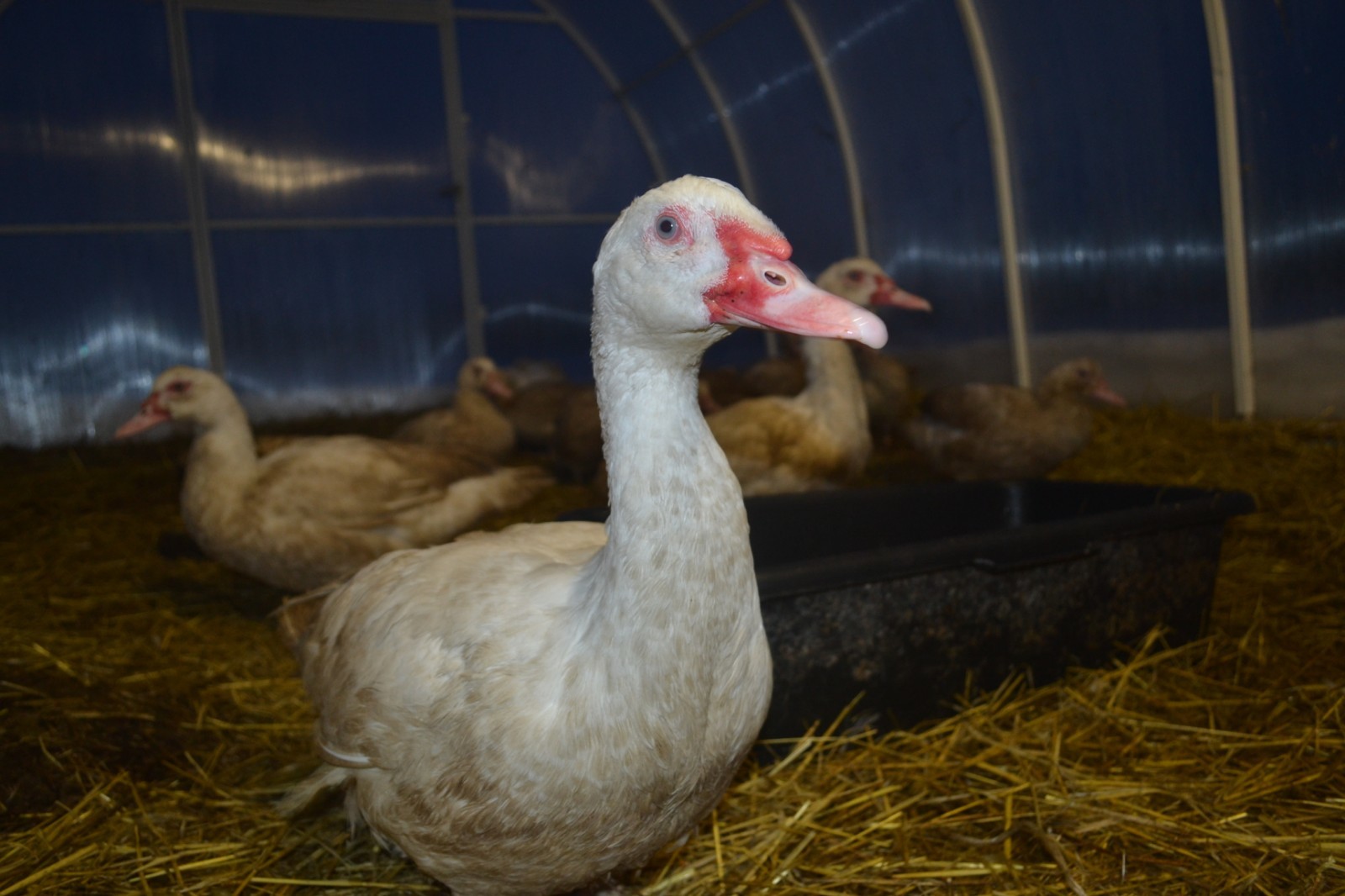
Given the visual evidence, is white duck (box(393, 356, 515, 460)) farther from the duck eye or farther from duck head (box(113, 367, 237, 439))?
the duck eye

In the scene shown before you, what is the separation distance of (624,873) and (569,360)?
8.19 m

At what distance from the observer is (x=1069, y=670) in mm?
3082

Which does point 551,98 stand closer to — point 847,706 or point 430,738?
point 847,706

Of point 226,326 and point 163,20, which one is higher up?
point 163,20

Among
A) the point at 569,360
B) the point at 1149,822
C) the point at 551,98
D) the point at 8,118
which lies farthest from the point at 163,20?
the point at 1149,822

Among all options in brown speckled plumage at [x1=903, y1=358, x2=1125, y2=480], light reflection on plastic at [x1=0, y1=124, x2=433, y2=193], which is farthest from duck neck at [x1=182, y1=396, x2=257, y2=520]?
light reflection on plastic at [x1=0, y1=124, x2=433, y2=193]

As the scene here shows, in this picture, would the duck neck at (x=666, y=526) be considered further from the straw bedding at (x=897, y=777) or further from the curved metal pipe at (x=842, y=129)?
the curved metal pipe at (x=842, y=129)

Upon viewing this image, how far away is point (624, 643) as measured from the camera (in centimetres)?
161

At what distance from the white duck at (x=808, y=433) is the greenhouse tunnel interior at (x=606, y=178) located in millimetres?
1917

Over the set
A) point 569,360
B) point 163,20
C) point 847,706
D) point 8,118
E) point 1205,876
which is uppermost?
point 163,20

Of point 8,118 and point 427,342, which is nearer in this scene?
point 8,118

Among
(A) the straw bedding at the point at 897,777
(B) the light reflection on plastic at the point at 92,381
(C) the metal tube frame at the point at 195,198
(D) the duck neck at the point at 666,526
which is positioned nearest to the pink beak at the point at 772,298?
(D) the duck neck at the point at 666,526

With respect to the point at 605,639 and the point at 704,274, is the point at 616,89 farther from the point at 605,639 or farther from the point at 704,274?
the point at 605,639

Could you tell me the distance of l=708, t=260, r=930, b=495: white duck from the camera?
4.67m
